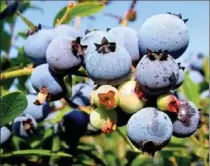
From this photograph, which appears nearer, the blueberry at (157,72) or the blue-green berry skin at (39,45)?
the blueberry at (157,72)

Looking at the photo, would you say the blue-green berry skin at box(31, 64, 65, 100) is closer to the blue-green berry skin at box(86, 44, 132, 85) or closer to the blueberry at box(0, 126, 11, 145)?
the blue-green berry skin at box(86, 44, 132, 85)

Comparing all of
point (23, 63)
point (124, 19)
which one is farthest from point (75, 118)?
point (124, 19)

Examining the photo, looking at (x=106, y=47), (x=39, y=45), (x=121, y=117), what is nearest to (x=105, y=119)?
(x=121, y=117)

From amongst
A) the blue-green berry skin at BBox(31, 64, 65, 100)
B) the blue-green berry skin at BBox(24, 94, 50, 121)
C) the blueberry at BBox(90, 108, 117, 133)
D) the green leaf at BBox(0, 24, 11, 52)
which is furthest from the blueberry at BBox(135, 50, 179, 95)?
the green leaf at BBox(0, 24, 11, 52)

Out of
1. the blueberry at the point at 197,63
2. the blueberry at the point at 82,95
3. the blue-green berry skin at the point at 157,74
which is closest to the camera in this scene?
the blue-green berry skin at the point at 157,74

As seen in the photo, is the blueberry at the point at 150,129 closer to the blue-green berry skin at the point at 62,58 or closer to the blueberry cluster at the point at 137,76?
the blueberry cluster at the point at 137,76

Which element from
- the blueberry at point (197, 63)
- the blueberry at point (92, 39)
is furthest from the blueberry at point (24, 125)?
the blueberry at point (197, 63)

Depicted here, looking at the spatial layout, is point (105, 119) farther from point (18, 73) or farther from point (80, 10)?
point (80, 10)

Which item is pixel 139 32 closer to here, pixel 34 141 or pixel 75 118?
pixel 75 118
